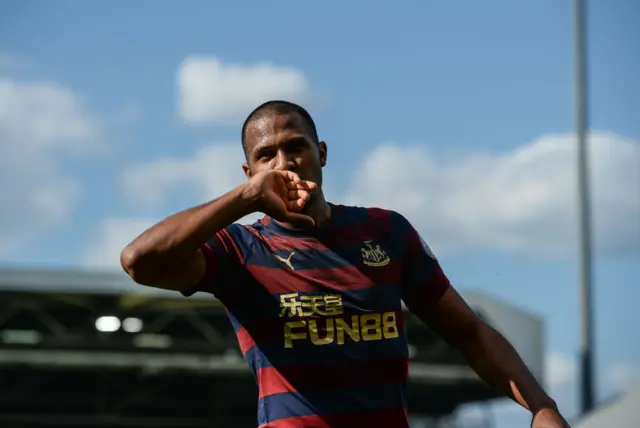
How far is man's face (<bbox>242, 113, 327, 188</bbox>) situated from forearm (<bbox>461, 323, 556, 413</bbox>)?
802 millimetres

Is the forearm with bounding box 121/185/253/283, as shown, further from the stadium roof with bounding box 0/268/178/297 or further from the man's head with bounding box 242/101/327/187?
the stadium roof with bounding box 0/268/178/297

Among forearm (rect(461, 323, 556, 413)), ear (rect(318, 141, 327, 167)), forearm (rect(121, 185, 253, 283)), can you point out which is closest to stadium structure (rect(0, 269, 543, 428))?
ear (rect(318, 141, 327, 167))

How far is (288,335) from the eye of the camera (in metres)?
3.82

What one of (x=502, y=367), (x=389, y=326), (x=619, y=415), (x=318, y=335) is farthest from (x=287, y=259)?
(x=619, y=415)

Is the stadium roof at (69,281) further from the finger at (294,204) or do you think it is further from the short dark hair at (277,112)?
the finger at (294,204)

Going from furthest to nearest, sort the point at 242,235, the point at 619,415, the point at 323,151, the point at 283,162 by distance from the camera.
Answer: the point at 619,415 → the point at 323,151 → the point at 242,235 → the point at 283,162

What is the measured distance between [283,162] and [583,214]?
50.4ft

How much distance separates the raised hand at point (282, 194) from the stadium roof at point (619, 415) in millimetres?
8714

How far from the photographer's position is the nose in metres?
3.88

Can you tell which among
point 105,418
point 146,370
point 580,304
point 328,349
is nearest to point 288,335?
point 328,349

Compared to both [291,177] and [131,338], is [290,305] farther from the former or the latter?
[131,338]

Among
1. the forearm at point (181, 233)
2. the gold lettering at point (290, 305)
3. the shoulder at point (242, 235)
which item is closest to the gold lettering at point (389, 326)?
the gold lettering at point (290, 305)

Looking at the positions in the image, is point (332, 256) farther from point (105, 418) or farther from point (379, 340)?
point (105, 418)

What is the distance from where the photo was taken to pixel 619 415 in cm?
1215
